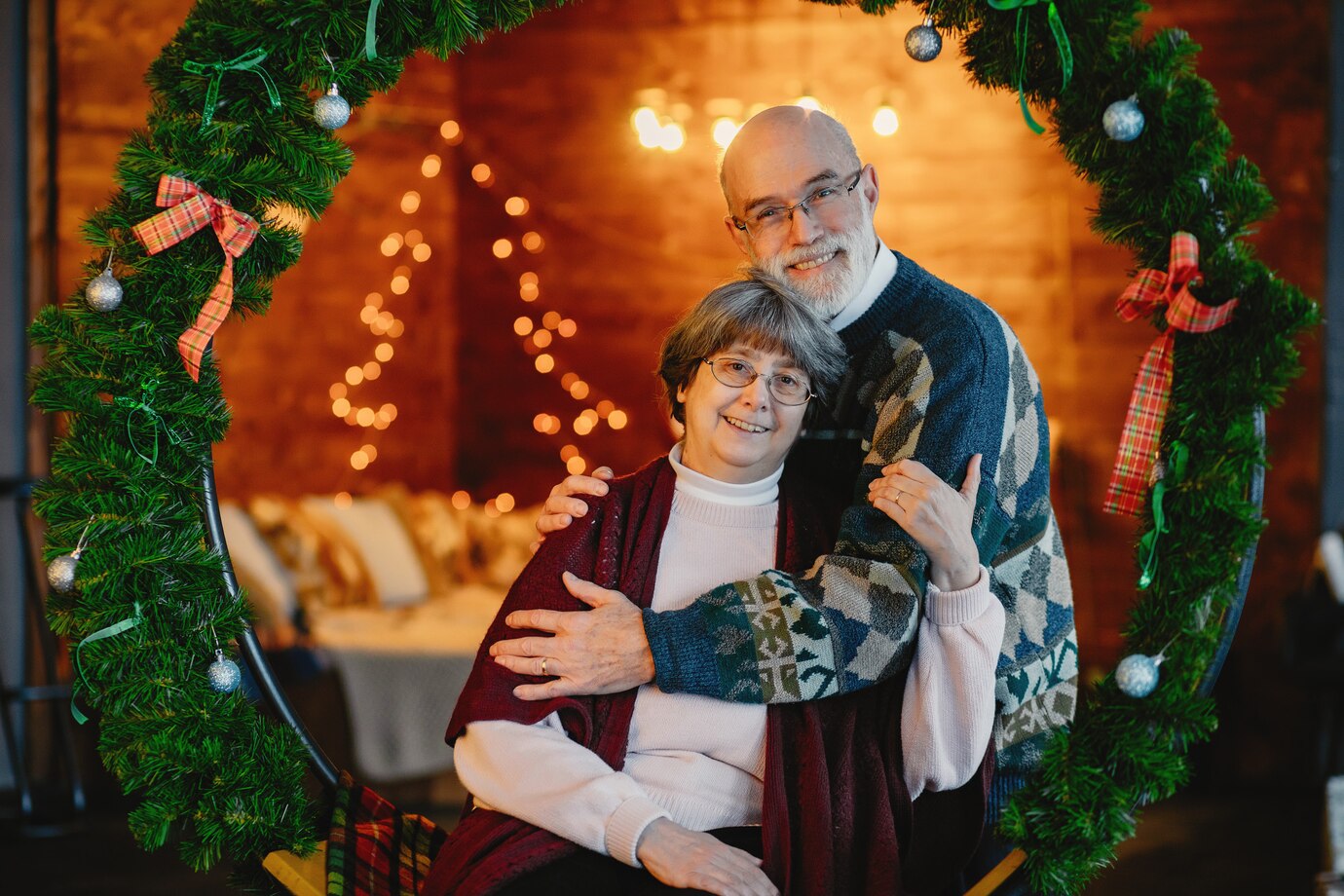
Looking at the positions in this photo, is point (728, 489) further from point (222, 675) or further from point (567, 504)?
point (222, 675)

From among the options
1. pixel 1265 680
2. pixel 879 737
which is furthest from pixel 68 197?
pixel 1265 680

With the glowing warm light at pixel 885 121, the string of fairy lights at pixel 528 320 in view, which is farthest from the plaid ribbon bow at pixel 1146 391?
the string of fairy lights at pixel 528 320

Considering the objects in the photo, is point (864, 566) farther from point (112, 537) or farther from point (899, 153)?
point (899, 153)

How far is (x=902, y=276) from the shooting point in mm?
2080

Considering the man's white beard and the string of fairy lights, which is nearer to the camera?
the man's white beard

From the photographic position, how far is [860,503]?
1.88 m

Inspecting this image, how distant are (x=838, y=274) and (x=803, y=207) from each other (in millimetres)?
124

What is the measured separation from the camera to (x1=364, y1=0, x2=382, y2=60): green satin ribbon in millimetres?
1859

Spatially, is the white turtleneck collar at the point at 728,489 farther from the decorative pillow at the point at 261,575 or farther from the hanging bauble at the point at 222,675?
the decorative pillow at the point at 261,575

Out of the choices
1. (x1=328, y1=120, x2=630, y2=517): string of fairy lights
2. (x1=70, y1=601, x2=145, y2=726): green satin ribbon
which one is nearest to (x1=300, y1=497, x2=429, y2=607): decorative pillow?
(x1=328, y1=120, x2=630, y2=517): string of fairy lights

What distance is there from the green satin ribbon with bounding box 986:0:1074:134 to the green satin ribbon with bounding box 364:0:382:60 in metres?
0.85

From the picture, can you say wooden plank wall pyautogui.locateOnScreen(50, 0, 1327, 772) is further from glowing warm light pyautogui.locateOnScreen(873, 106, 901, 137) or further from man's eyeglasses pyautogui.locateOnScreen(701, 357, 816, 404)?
man's eyeglasses pyautogui.locateOnScreen(701, 357, 816, 404)

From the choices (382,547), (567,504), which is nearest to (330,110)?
(567,504)

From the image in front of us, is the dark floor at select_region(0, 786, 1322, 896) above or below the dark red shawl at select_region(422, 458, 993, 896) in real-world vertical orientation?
below
